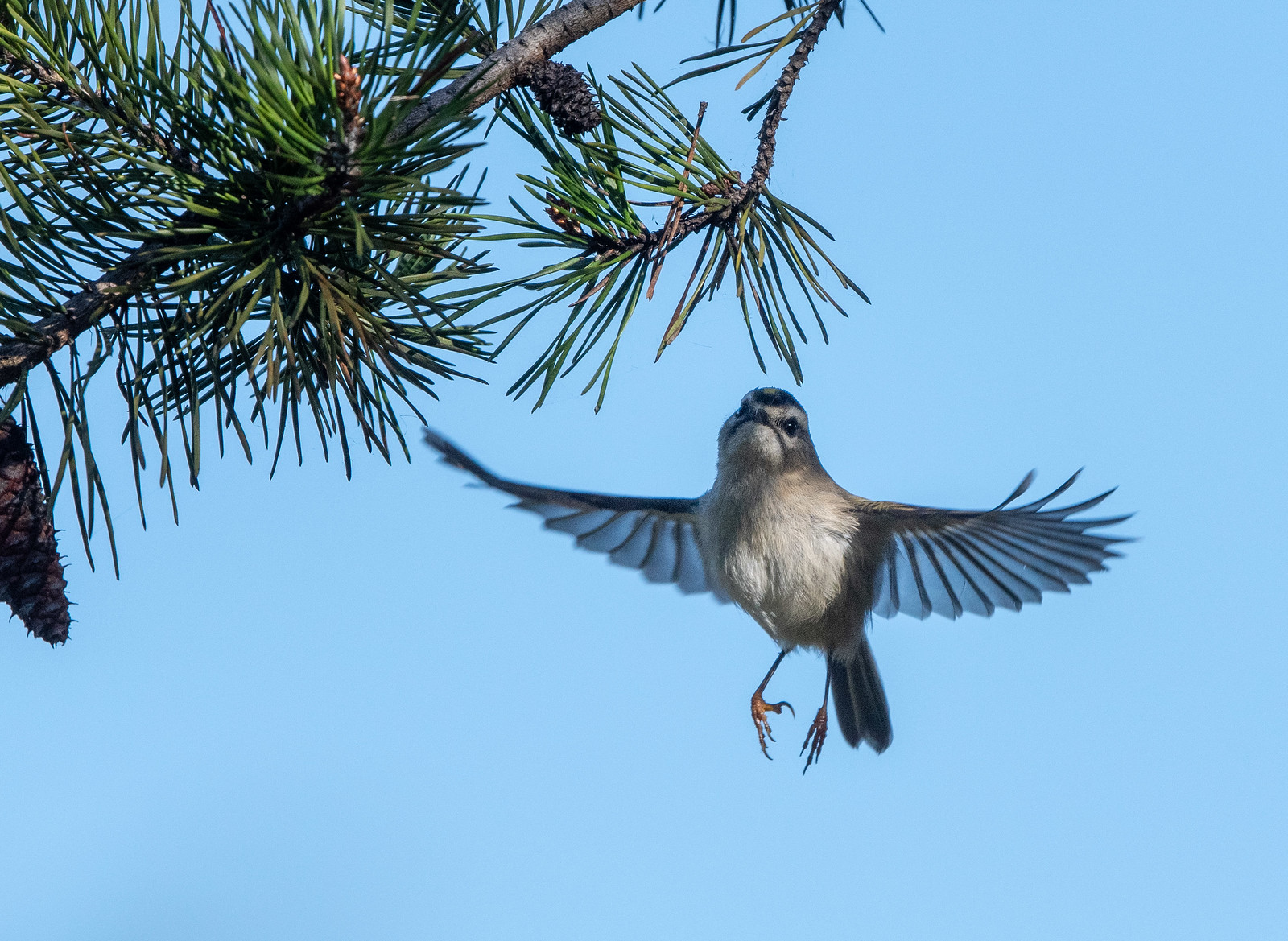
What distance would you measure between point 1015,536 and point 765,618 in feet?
2.14

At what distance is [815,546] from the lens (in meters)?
2.90

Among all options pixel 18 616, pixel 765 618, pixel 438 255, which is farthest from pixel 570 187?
pixel 765 618

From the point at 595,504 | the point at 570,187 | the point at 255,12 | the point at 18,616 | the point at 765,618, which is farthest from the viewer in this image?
the point at 595,504

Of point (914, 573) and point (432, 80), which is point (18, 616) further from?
point (914, 573)

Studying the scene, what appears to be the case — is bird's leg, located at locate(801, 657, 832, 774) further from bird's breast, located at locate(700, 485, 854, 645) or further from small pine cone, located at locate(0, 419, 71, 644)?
small pine cone, located at locate(0, 419, 71, 644)

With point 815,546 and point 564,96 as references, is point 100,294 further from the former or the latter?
point 815,546

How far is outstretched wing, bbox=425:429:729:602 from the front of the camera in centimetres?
322

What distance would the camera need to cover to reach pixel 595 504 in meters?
3.26

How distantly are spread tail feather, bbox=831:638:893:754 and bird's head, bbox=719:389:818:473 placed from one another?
85 centimetres

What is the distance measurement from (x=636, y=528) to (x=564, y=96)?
6.36 ft

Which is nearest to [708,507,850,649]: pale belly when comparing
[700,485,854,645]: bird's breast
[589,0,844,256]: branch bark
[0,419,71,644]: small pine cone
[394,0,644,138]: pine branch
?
[700,485,854,645]: bird's breast

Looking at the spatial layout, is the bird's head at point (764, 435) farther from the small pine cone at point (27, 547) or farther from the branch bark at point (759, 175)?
the small pine cone at point (27, 547)

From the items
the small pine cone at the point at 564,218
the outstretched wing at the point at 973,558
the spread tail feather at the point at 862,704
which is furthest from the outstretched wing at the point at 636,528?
the small pine cone at the point at 564,218

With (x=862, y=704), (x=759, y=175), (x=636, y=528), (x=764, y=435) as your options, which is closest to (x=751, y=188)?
(x=759, y=175)
